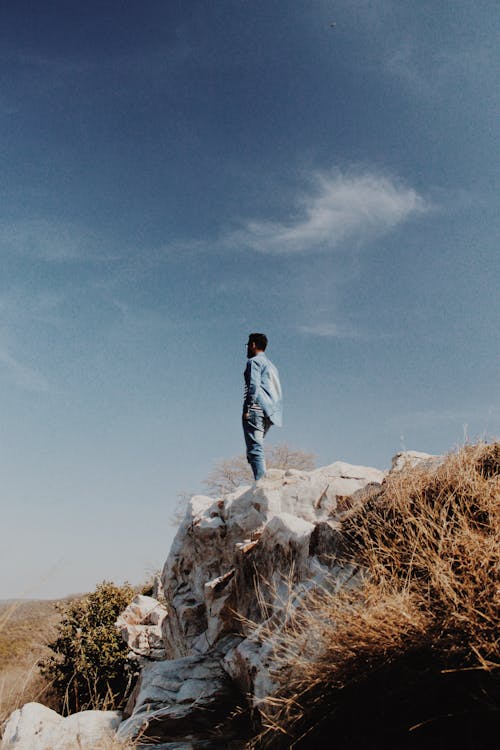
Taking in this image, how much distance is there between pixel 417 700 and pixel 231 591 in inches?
154

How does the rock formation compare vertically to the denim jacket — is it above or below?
below

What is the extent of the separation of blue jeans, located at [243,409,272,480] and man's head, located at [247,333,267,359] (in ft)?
3.99

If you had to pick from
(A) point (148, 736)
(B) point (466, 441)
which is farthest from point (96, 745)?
(B) point (466, 441)

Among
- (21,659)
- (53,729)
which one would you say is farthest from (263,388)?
(21,659)

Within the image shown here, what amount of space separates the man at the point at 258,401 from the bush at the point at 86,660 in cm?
689

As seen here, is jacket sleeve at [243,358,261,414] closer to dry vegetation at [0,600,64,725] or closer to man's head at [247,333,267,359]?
man's head at [247,333,267,359]

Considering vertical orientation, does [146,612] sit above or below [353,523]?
below

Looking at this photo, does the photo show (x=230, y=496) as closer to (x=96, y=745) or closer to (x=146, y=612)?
(x=96, y=745)

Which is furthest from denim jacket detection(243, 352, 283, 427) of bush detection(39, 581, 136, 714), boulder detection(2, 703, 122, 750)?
bush detection(39, 581, 136, 714)

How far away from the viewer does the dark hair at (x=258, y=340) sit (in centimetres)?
897

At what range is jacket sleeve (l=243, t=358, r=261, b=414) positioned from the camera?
8.38 metres

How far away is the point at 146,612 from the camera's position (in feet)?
44.4

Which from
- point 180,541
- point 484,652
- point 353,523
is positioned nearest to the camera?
point 484,652

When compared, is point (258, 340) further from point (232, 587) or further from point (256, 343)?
point (232, 587)
